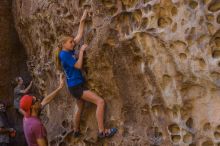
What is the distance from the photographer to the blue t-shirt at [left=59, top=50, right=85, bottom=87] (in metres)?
4.07

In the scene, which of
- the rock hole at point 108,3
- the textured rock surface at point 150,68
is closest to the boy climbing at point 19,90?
the textured rock surface at point 150,68

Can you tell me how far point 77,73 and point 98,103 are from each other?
1.14ft

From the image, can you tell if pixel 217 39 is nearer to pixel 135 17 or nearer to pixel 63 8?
pixel 135 17

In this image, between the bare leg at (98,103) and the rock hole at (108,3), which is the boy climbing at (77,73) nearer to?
the bare leg at (98,103)

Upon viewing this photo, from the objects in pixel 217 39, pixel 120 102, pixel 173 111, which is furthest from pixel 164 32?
pixel 120 102

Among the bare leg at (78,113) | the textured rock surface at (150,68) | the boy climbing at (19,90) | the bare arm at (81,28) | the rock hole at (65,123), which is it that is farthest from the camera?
the boy climbing at (19,90)

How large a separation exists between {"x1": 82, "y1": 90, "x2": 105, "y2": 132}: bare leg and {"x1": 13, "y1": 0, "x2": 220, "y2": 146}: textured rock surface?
85 millimetres

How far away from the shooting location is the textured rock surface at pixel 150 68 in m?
3.48

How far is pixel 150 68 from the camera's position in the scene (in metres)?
3.86

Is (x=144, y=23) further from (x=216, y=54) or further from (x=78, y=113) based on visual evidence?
(x=78, y=113)

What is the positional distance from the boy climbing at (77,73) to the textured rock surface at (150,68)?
0.08 m

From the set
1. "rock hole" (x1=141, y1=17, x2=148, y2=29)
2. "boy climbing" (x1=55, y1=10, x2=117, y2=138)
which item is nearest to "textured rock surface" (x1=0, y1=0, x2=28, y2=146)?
"boy climbing" (x1=55, y1=10, x2=117, y2=138)

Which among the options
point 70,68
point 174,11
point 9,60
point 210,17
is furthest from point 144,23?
point 9,60

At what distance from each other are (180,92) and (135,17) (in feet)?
2.44
